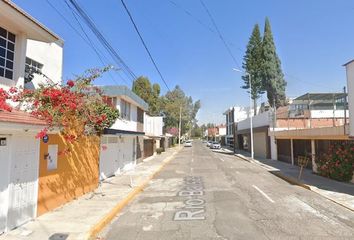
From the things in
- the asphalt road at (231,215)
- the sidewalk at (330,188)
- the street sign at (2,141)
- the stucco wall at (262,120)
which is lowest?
the asphalt road at (231,215)

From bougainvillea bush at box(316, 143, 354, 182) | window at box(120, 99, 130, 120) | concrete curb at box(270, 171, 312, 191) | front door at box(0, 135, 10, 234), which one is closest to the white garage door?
window at box(120, 99, 130, 120)

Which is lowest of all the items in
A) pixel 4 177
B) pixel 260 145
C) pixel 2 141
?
pixel 4 177

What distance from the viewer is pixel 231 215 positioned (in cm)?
952

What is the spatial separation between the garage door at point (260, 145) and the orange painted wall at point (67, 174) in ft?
83.6

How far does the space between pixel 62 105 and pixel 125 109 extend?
44.5 feet

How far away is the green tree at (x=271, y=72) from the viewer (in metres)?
49.1

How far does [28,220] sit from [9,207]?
972 mm

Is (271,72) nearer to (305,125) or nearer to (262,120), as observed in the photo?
(262,120)

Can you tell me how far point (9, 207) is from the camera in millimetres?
7844

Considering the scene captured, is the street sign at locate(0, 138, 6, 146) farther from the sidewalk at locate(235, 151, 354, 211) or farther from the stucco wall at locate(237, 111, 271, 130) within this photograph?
the stucco wall at locate(237, 111, 271, 130)

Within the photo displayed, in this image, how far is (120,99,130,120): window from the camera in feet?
71.4

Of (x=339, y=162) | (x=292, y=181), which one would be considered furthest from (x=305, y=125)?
(x=292, y=181)

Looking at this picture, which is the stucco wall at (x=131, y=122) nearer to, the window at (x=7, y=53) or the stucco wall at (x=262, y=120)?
the window at (x=7, y=53)

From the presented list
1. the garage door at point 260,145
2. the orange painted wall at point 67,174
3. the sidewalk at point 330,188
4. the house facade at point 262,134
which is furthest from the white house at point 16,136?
the garage door at point 260,145
